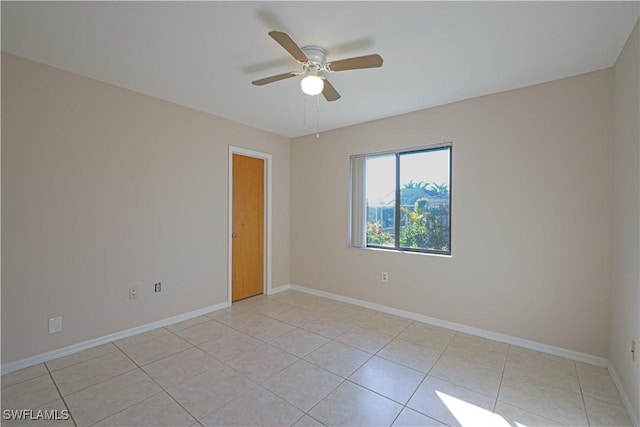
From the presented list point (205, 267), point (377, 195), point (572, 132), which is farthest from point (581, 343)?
point (205, 267)

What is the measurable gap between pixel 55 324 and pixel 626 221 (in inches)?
181

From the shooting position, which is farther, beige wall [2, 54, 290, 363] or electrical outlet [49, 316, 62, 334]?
electrical outlet [49, 316, 62, 334]

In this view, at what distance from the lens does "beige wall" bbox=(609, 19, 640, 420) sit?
6.07 ft

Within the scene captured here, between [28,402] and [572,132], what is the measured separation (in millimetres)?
4672

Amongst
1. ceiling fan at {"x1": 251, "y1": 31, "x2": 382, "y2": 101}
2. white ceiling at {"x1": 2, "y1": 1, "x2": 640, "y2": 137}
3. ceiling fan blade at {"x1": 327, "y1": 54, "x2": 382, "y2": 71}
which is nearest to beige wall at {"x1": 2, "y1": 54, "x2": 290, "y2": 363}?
white ceiling at {"x1": 2, "y1": 1, "x2": 640, "y2": 137}

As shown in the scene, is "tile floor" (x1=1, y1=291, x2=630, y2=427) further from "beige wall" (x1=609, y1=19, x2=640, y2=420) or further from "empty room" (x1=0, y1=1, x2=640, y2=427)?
"beige wall" (x1=609, y1=19, x2=640, y2=420)

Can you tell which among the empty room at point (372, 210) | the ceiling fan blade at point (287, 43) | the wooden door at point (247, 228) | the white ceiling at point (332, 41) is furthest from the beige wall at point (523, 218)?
the ceiling fan blade at point (287, 43)

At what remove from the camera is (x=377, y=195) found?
396cm

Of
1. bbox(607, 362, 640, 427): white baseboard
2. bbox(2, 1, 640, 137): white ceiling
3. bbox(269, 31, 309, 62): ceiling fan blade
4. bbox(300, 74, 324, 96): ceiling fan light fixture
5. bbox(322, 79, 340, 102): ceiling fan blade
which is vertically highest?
bbox(2, 1, 640, 137): white ceiling

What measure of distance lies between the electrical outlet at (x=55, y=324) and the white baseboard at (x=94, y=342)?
17cm

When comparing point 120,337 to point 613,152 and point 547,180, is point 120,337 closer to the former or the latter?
point 547,180

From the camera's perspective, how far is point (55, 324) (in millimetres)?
2496

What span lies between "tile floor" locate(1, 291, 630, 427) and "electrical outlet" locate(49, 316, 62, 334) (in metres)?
0.26

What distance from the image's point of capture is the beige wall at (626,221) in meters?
1.85
